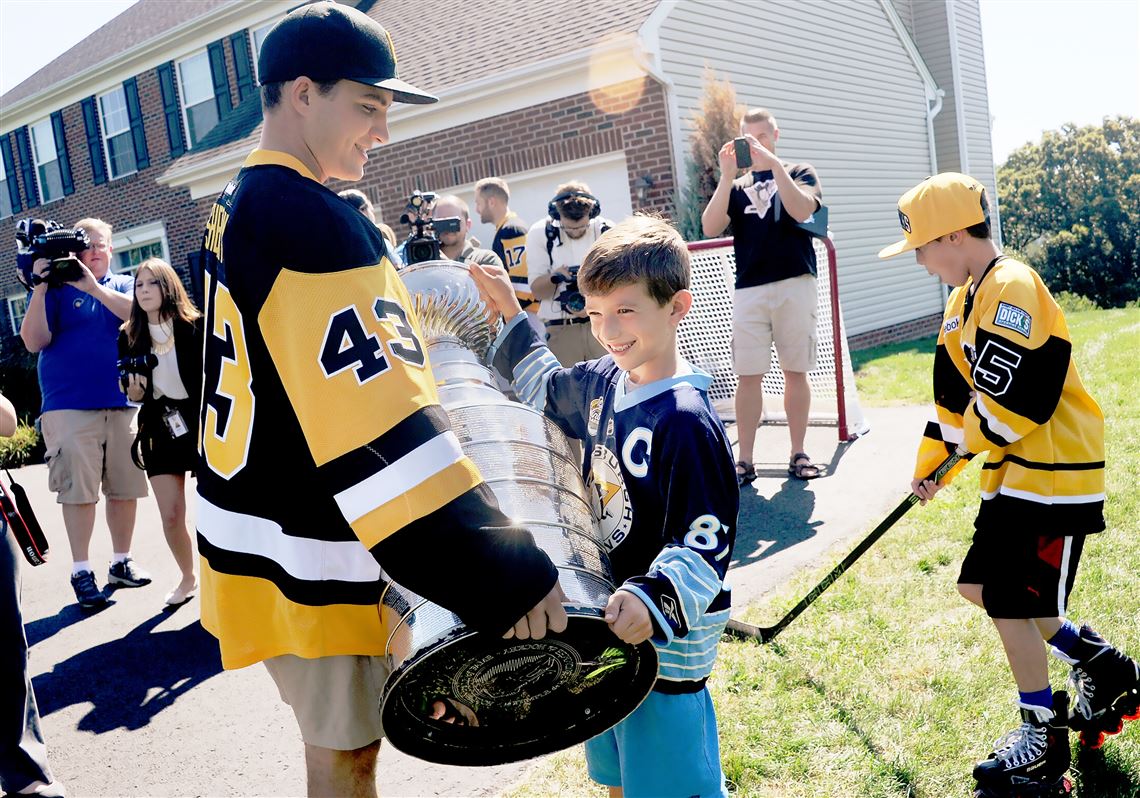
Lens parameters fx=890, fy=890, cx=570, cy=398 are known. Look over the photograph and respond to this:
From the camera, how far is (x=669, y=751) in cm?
194

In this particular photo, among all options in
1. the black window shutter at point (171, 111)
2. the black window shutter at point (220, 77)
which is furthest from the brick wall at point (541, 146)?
the black window shutter at point (171, 111)

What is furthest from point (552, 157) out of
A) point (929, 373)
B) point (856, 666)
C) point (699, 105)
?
point (856, 666)

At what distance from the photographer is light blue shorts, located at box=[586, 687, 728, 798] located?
1.94 m

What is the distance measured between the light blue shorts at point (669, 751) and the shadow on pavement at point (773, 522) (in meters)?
2.74

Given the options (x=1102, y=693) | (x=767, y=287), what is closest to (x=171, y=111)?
(x=767, y=287)

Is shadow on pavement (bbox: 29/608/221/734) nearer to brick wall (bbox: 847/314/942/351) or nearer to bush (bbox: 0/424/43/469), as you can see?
bush (bbox: 0/424/43/469)

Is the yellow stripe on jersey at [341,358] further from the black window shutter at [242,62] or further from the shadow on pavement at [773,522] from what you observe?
the black window shutter at [242,62]

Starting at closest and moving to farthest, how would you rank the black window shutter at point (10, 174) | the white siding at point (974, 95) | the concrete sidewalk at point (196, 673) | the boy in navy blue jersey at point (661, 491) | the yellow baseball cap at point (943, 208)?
the boy in navy blue jersey at point (661, 491)
the yellow baseball cap at point (943, 208)
the concrete sidewalk at point (196, 673)
the white siding at point (974, 95)
the black window shutter at point (10, 174)

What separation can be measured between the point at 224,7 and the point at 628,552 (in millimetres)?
18507

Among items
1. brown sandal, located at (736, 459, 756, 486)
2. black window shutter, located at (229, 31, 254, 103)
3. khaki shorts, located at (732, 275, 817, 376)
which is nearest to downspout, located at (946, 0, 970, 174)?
black window shutter, located at (229, 31, 254, 103)

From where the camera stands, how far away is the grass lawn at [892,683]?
275 cm

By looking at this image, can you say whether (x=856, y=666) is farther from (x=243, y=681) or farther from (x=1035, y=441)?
(x=243, y=681)

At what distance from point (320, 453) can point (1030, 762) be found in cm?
226

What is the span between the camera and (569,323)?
19.3 ft
